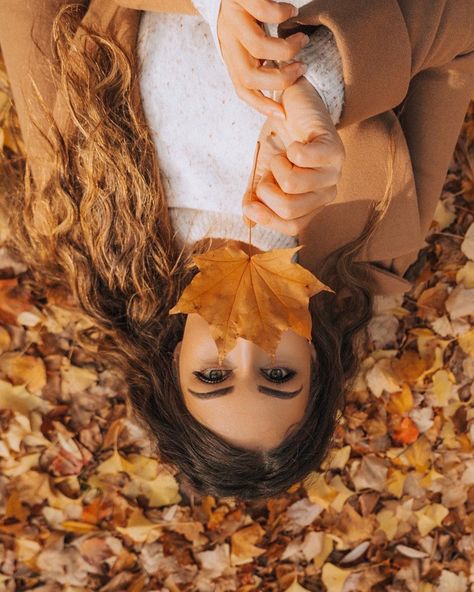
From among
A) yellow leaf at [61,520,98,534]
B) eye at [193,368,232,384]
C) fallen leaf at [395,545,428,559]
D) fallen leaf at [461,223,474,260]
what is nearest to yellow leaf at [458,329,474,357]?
fallen leaf at [461,223,474,260]

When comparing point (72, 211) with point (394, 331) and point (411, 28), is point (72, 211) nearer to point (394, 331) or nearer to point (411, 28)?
point (411, 28)

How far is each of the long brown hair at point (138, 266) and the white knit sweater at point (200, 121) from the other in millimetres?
49

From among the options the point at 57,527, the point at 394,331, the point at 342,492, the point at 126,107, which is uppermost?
the point at 126,107

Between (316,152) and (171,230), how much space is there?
0.61 meters

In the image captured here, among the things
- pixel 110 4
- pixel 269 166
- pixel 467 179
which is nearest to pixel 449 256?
pixel 467 179

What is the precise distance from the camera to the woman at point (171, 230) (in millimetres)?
1467

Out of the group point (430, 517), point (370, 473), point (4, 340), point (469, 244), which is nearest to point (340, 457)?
point (370, 473)

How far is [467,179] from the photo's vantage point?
203 cm

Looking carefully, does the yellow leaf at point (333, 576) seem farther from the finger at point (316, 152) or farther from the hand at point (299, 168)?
the finger at point (316, 152)

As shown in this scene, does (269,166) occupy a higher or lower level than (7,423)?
higher

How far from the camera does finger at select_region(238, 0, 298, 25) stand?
1060 mm

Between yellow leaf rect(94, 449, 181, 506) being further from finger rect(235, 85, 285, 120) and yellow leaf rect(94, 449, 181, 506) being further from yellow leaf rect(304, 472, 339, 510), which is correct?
finger rect(235, 85, 285, 120)

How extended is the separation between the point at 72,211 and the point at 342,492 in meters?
1.13

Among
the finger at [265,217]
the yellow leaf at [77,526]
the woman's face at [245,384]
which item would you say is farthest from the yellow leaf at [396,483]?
the finger at [265,217]
